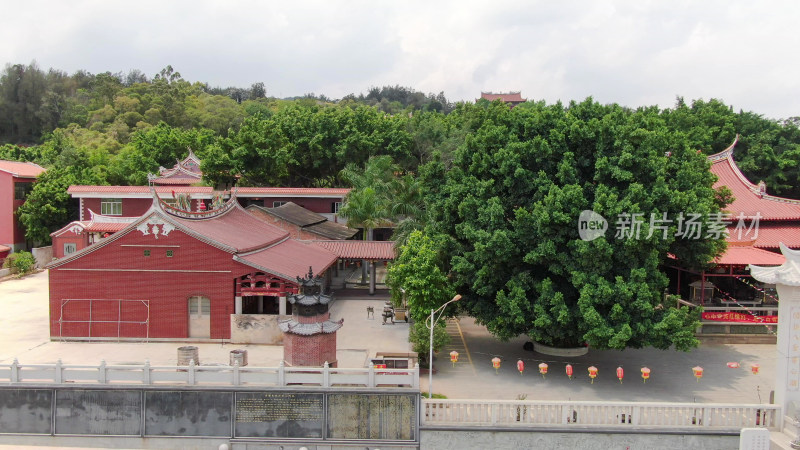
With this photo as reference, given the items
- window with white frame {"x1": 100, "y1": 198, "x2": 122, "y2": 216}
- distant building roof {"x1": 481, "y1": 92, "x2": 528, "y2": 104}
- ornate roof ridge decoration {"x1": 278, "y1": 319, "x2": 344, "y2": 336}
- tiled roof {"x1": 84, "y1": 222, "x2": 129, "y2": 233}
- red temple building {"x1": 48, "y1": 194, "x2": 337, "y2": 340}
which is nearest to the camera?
ornate roof ridge decoration {"x1": 278, "y1": 319, "x2": 344, "y2": 336}

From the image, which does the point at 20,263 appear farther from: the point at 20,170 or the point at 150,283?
the point at 150,283

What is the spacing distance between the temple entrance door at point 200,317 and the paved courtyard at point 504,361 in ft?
1.82

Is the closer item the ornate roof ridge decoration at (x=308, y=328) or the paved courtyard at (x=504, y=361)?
the ornate roof ridge decoration at (x=308, y=328)

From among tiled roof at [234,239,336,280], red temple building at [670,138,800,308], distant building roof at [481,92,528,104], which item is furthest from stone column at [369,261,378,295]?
distant building roof at [481,92,528,104]

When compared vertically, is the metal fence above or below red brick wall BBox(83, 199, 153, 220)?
below

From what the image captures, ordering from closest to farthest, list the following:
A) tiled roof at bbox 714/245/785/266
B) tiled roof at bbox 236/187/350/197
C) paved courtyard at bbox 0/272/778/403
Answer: paved courtyard at bbox 0/272/778/403, tiled roof at bbox 714/245/785/266, tiled roof at bbox 236/187/350/197

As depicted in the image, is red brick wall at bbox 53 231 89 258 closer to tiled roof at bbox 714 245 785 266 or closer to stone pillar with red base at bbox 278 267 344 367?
stone pillar with red base at bbox 278 267 344 367

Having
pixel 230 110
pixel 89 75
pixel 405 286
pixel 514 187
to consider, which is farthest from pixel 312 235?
pixel 89 75

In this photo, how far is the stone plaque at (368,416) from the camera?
51.0 ft

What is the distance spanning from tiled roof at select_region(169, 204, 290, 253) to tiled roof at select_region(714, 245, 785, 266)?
58.2 feet

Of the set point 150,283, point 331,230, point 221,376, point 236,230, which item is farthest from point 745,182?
point 150,283

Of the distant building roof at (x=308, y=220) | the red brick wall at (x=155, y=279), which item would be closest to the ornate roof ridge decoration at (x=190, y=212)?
the red brick wall at (x=155, y=279)

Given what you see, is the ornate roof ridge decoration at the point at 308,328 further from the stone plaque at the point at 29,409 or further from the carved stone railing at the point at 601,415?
the stone plaque at the point at 29,409

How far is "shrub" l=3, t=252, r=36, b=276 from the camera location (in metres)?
34.3
